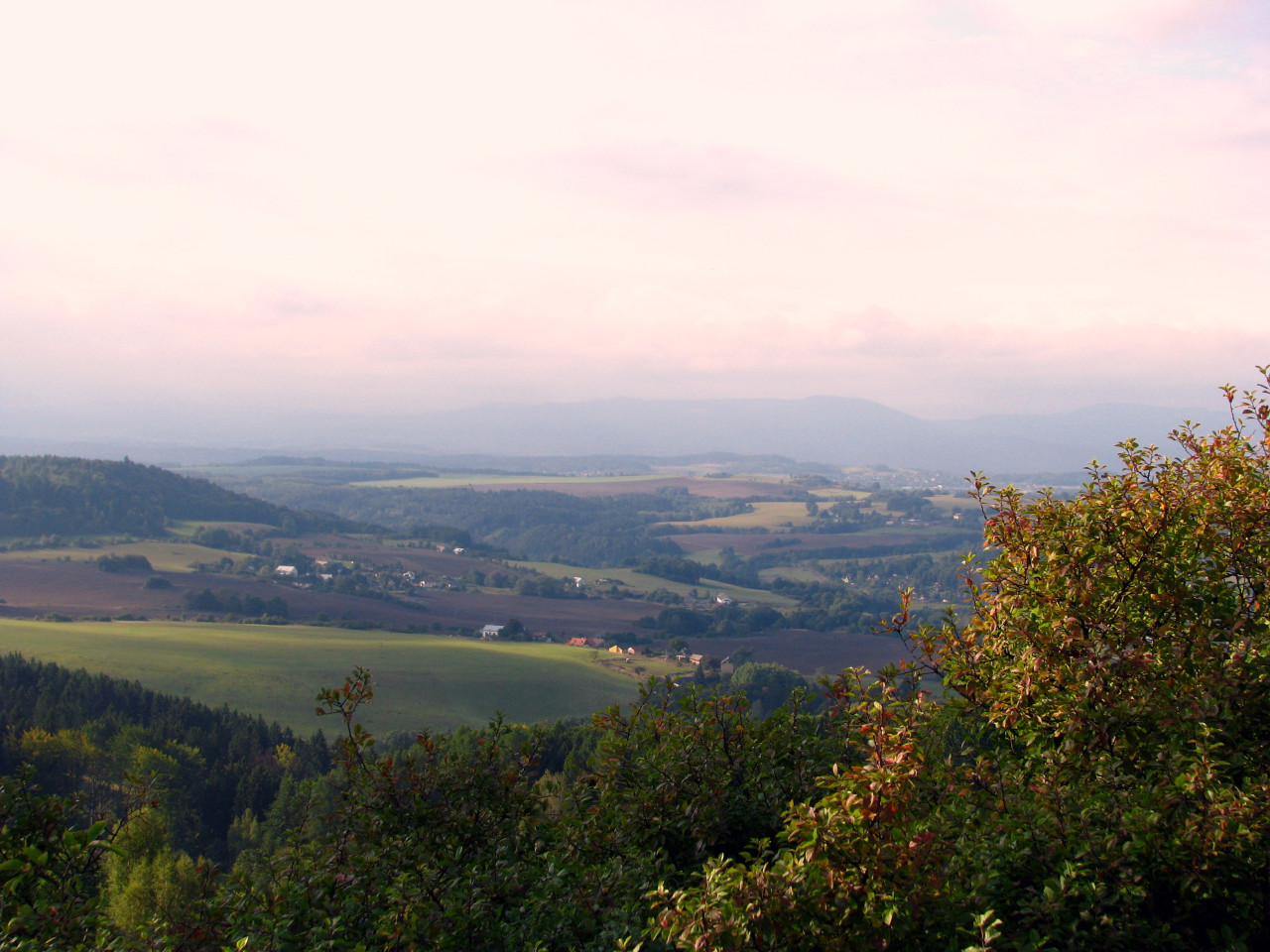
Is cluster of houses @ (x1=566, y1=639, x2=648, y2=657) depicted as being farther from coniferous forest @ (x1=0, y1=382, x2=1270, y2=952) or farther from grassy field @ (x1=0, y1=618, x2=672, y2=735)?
coniferous forest @ (x1=0, y1=382, x2=1270, y2=952)

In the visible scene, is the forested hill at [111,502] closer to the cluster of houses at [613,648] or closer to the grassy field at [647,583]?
the grassy field at [647,583]

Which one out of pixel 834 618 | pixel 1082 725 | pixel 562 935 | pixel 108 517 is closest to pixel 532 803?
pixel 562 935

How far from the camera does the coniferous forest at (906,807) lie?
222 inches

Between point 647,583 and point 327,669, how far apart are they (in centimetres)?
8064

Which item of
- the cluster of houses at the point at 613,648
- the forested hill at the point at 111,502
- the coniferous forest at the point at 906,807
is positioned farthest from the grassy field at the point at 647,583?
A: the coniferous forest at the point at 906,807

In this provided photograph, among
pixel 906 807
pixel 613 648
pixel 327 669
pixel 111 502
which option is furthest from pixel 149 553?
pixel 906 807

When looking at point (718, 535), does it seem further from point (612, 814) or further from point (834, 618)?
point (612, 814)

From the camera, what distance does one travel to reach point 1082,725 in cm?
751

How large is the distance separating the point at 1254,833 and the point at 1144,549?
126 inches

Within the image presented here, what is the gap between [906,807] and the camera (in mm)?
5980

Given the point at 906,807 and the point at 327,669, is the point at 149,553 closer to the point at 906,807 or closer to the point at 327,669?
the point at 327,669

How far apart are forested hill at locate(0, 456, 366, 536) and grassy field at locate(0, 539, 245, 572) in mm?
17189

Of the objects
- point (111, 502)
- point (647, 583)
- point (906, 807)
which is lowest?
A: point (647, 583)

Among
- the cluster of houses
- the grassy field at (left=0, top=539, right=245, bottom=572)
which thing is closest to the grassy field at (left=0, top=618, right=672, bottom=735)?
the cluster of houses
